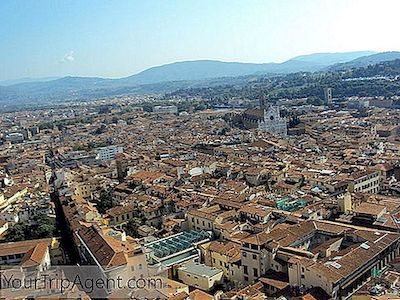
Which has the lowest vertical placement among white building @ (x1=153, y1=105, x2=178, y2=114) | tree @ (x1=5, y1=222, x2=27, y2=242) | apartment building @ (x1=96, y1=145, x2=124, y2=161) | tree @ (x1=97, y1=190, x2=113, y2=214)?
white building @ (x1=153, y1=105, x2=178, y2=114)

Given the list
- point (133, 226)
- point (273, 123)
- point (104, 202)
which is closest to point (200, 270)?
point (133, 226)

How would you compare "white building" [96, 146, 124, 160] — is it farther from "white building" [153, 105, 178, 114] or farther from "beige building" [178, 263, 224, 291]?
"white building" [153, 105, 178, 114]

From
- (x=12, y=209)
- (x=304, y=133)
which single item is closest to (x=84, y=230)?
(x=12, y=209)

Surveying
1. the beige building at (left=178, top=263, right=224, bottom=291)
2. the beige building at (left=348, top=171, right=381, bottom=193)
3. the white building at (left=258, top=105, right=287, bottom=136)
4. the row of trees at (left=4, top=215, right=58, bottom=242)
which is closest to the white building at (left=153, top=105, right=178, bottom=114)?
the white building at (left=258, top=105, right=287, bottom=136)

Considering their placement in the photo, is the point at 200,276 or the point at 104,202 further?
the point at 104,202

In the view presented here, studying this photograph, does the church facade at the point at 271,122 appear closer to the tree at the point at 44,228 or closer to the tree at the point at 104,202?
the tree at the point at 104,202

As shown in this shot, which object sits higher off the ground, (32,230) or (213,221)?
(213,221)

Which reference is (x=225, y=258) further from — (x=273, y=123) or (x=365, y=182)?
(x=273, y=123)

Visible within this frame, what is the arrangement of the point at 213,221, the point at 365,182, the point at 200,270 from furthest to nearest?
1. the point at 365,182
2. the point at 213,221
3. the point at 200,270

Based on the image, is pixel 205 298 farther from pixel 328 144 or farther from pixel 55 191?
pixel 328 144

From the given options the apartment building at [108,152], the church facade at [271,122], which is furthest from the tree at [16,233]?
the church facade at [271,122]
